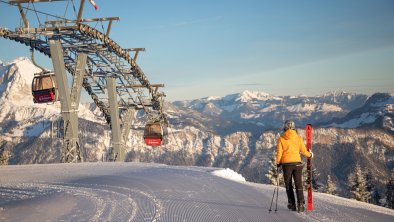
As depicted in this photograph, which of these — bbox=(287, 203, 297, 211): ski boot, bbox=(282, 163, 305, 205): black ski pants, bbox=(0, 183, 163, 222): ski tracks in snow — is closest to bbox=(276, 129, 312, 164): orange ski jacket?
bbox=(282, 163, 305, 205): black ski pants

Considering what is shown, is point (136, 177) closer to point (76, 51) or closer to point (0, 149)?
point (76, 51)

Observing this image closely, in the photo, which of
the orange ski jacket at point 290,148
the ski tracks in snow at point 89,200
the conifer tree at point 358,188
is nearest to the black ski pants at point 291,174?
the orange ski jacket at point 290,148

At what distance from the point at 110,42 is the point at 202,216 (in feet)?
81.8

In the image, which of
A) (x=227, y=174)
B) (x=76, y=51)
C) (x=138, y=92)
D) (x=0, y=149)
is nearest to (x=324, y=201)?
(x=227, y=174)

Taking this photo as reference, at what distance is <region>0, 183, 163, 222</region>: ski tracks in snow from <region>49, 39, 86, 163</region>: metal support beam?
40.4 ft

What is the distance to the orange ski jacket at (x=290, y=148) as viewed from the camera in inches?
366

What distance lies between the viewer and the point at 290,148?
9305mm

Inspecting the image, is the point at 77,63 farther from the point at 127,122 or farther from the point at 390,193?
the point at 390,193

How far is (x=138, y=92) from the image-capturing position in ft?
135

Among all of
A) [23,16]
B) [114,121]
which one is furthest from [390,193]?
[23,16]

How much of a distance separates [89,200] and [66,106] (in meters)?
16.4

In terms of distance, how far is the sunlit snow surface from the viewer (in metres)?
8.07

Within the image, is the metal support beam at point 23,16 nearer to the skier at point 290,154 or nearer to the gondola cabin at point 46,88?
the gondola cabin at point 46,88

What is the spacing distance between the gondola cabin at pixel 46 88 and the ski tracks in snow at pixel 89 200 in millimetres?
13159
